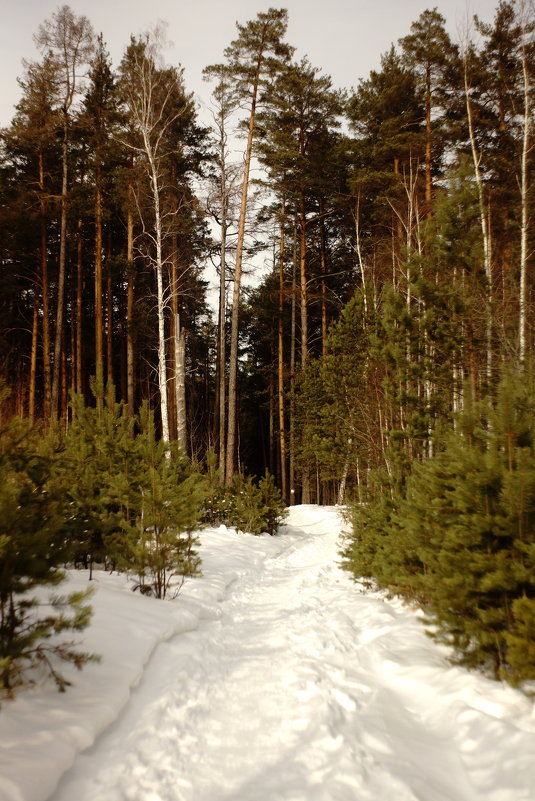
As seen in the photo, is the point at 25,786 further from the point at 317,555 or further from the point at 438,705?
the point at 317,555

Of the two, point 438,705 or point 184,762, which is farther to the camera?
point 438,705

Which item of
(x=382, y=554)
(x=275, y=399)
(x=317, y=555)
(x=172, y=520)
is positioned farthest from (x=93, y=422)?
(x=275, y=399)

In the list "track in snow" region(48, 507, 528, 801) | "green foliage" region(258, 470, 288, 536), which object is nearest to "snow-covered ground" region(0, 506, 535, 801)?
"track in snow" region(48, 507, 528, 801)

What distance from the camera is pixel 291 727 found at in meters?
2.95

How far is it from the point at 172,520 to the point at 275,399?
1998cm

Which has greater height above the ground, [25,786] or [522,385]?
[522,385]

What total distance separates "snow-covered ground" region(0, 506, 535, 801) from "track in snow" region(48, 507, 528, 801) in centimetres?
1

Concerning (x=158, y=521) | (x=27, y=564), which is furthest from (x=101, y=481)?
(x=27, y=564)

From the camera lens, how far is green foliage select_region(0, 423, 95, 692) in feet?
8.36

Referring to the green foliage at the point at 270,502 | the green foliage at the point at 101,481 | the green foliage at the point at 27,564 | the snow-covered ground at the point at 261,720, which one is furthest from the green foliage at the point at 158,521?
the green foliage at the point at 270,502

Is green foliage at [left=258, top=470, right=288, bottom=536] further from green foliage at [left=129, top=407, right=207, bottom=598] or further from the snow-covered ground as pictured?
the snow-covered ground

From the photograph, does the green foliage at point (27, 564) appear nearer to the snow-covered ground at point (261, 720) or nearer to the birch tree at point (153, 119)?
the snow-covered ground at point (261, 720)

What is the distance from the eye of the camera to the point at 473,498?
3.37 metres

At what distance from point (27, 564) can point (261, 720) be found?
1984mm
